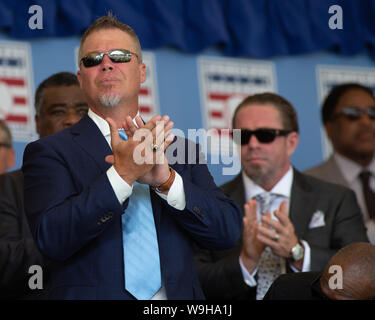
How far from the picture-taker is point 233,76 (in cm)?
436

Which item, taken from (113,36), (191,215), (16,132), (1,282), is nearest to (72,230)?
(191,215)

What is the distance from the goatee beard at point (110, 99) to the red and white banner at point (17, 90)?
1.65 m

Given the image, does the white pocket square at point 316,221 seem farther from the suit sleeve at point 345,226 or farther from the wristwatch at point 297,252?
the wristwatch at point 297,252

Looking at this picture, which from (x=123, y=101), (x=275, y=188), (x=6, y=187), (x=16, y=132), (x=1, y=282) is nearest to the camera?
(x=123, y=101)

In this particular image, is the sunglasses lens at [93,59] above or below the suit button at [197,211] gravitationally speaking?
above

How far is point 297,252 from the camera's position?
310 cm

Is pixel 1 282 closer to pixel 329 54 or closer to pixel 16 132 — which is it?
pixel 16 132

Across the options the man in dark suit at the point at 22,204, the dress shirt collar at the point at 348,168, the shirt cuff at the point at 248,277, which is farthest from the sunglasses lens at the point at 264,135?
the dress shirt collar at the point at 348,168

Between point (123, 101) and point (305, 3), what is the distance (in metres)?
2.42

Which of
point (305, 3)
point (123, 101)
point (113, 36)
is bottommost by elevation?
point (123, 101)

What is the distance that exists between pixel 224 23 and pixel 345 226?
151 centimetres

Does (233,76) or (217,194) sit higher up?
(233,76)

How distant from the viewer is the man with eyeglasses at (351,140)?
4.11 meters

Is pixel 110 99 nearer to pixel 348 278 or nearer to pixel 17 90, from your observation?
pixel 348 278
